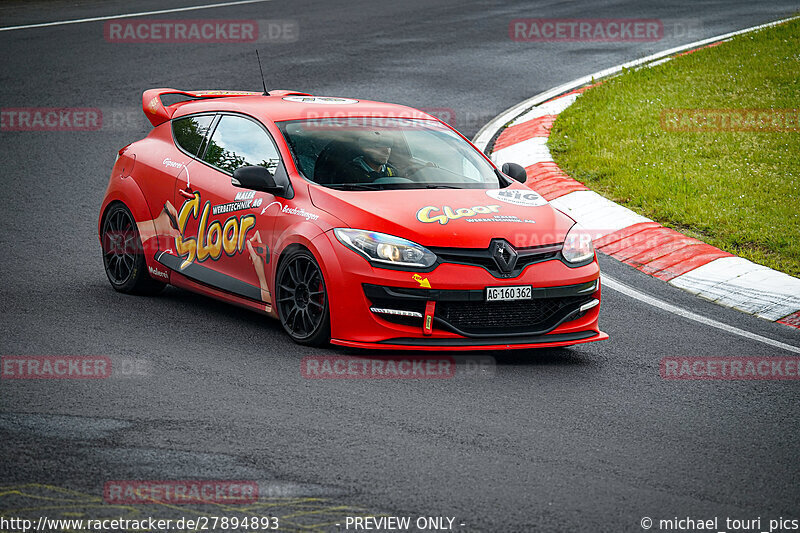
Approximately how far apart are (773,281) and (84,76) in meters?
11.0

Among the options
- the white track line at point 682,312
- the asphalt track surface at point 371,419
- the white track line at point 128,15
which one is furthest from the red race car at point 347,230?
the white track line at point 128,15

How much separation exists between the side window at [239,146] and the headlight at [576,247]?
83.4 inches

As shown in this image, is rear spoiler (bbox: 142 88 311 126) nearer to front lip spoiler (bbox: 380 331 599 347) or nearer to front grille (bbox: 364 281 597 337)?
front grille (bbox: 364 281 597 337)

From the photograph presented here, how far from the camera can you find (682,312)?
8117mm

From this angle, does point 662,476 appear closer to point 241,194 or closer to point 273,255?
point 273,255

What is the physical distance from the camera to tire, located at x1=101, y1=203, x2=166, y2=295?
814 centimetres

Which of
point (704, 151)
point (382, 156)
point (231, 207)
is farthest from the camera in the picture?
point (704, 151)

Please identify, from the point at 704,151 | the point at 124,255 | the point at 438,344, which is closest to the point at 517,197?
the point at 438,344

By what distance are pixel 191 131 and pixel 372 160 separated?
1707 millimetres

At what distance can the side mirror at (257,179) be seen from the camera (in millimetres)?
7008

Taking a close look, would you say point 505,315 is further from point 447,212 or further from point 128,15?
point 128,15

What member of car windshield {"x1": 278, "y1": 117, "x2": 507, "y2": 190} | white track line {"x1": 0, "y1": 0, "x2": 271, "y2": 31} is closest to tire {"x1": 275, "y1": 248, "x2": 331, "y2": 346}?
car windshield {"x1": 278, "y1": 117, "x2": 507, "y2": 190}

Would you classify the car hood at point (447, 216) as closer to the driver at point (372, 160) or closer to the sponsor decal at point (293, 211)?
the sponsor decal at point (293, 211)

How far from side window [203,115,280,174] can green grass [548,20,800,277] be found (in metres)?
4.41
